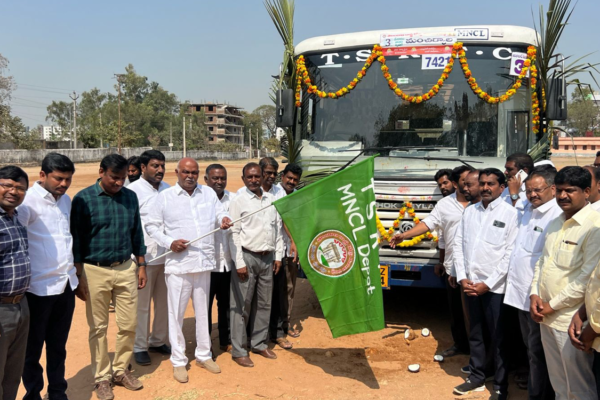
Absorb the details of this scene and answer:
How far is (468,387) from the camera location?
4359 mm

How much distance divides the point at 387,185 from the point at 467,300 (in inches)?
66.1

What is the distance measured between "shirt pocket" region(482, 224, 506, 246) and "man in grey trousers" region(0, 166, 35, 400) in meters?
3.33

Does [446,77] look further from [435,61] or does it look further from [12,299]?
[12,299]

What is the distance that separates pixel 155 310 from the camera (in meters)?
5.24

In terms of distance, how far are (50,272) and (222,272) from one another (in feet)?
6.16

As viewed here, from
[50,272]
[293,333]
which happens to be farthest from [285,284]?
[50,272]

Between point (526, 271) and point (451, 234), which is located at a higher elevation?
point (451, 234)

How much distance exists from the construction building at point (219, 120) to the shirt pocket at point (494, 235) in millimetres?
99201

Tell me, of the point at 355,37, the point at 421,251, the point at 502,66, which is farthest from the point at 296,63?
the point at 421,251

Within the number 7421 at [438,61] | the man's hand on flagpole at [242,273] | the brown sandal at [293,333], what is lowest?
the brown sandal at [293,333]

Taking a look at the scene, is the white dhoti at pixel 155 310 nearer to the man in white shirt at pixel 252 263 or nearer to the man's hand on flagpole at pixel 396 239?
the man in white shirt at pixel 252 263

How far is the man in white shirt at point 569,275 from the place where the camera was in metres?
3.19

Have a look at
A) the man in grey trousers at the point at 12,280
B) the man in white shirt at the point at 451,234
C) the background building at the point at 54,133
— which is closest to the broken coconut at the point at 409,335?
the man in white shirt at the point at 451,234

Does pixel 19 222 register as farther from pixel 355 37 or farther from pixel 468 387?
pixel 355 37
